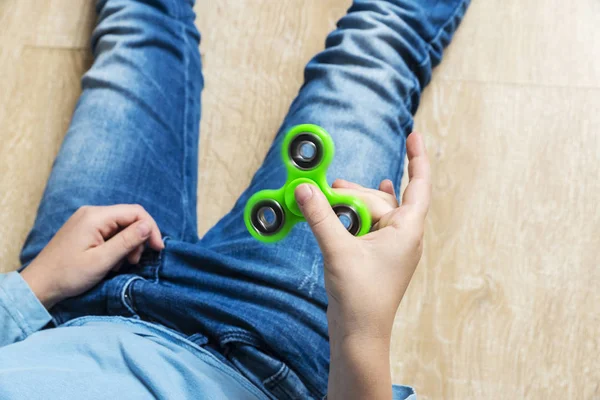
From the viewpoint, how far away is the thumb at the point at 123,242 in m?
0.59

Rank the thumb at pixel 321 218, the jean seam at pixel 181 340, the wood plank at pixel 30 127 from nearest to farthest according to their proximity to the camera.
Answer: the thumb at pixel 321 218
the jean seam at pixel 181 340
the wood plank at pixel 30 127

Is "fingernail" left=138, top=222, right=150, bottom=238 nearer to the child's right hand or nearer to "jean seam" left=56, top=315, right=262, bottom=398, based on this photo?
"jean seam" left=56, top=315, right=262, bottom=398

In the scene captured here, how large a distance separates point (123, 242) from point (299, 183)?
0.23m

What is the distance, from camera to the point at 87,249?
0.60 meters

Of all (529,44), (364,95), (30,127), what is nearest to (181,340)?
(364,95)

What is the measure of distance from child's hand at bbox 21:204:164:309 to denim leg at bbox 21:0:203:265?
0.15 ft

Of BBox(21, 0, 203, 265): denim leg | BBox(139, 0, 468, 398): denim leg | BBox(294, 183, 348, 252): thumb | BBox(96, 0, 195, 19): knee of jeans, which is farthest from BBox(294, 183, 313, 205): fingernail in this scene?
BBox(96, 0, 195, 19): knee of jeans

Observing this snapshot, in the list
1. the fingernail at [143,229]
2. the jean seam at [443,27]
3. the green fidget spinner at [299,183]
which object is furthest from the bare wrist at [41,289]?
the jean seam at [443,27]

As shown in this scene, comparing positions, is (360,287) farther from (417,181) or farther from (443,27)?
(443,27)

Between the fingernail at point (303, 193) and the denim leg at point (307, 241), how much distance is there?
0.16m

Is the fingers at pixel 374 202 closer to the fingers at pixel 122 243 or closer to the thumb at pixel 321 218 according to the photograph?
the thumb at pixel 321 218

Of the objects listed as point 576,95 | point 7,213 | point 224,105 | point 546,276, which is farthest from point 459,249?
point 7,213

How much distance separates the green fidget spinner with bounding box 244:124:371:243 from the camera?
0.45 meters

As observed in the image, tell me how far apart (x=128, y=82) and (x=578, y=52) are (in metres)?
0.59
